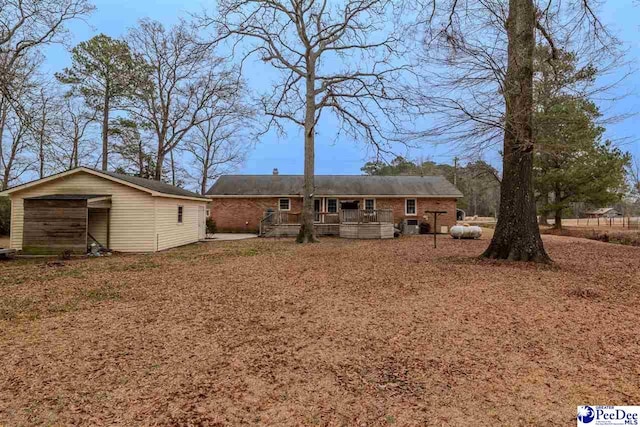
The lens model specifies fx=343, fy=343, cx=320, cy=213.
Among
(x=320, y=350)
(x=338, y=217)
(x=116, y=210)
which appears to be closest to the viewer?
(x=320, y=350)

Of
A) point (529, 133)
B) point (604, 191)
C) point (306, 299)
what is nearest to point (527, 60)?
point (529, 133)

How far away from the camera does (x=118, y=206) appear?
12.8 metres

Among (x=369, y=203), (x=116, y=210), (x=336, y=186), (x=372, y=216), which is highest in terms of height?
(x=336, y=186)

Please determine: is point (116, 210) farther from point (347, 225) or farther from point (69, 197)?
point (347, 225)

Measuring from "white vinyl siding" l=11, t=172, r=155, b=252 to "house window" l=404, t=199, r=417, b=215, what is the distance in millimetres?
16045

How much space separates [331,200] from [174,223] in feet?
37.5

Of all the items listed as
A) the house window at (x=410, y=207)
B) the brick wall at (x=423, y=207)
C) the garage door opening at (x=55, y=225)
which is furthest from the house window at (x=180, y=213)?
the house window at (x=410, y=207)

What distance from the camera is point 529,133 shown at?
26.4 feet

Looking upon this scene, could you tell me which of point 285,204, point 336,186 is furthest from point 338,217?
point 285,204

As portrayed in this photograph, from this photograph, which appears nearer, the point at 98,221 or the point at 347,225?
the point at 98,221

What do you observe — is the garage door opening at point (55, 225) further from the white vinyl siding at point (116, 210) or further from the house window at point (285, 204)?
the house window at point (285, 204)

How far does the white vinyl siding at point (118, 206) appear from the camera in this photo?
1271cm

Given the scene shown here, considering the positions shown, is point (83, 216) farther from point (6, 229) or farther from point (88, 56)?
point (88, 56)

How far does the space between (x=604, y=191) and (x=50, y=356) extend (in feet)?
88.4
